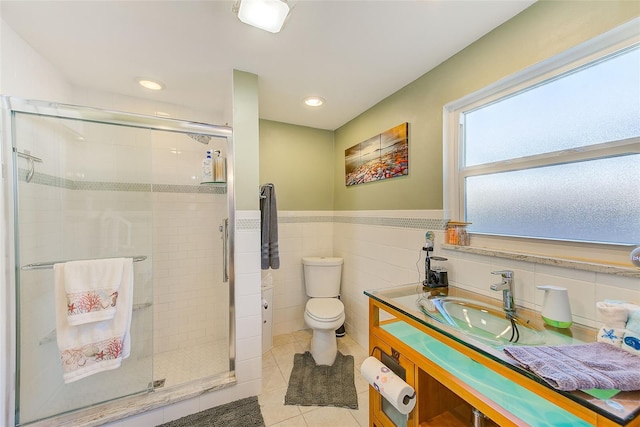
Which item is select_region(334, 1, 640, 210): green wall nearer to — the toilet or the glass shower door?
the toilet

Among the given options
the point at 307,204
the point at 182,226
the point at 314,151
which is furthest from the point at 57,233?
the point at 314,151

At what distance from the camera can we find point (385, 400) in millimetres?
1207

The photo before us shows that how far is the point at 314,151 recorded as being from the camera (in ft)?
8.71

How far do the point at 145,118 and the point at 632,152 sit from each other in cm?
239

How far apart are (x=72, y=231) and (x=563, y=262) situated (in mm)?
2632

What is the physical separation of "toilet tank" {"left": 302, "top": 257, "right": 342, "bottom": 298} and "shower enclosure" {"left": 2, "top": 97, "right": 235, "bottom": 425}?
2.73 ft

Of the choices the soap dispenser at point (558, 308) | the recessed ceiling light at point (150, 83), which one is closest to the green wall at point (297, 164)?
the recessed ceiling light at point (150, 83)

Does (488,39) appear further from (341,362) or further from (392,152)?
(341,362)

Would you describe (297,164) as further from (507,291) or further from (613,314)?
(613,314)

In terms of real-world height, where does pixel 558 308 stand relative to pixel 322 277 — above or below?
above

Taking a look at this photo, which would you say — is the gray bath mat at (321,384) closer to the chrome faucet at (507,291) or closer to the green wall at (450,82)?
the chrome faucet at (507,291)

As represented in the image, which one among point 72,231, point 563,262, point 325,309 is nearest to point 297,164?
point 325,309

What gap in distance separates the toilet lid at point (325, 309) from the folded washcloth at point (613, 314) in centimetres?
153

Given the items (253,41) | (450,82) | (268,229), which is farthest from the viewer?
(268,229)
